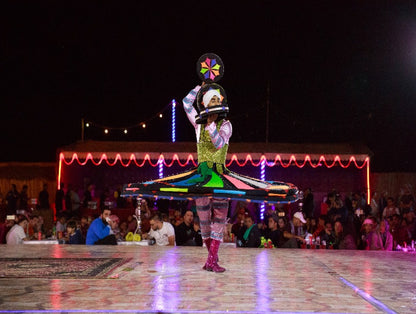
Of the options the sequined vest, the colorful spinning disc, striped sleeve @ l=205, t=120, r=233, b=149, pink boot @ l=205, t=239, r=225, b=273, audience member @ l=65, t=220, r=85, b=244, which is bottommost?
audience member @ l=65, t=220, r=85, b=244

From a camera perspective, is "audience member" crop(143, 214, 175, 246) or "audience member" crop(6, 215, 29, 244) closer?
"audience member" crop(143, 214, 175, 246)

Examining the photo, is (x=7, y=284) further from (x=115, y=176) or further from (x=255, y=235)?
(x=115, y=176)

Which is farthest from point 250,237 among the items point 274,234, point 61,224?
point 61,224

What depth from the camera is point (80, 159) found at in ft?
59.3

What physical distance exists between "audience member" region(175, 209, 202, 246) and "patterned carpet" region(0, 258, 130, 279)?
2.93 m

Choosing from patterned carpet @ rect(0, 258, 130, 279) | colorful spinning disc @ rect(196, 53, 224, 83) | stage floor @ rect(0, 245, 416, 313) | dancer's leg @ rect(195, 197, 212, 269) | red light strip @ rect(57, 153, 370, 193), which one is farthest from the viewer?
red light strip @ rect(57, 153, 370, 193)

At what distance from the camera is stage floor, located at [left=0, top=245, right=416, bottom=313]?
3.17m

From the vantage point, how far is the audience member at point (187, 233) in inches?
320

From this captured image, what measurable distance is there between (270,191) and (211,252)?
2.56ft

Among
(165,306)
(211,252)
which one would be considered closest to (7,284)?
(165,306)

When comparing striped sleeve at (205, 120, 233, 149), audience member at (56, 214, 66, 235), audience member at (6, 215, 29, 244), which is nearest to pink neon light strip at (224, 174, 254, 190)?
striped sleeve at (205, 120, 233, 149)

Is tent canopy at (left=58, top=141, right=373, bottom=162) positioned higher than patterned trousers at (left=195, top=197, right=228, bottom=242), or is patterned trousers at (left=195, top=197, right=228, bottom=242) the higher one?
tent canopy at (left=58, top=141, right=373, bottom=162)

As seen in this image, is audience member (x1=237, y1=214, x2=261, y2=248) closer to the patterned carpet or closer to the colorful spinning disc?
the patterned carpet

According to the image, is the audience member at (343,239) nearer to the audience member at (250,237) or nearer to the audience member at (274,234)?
the audience member at (274,234)
